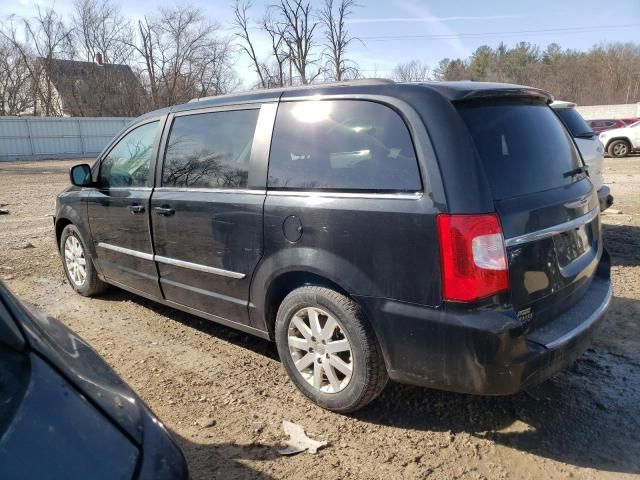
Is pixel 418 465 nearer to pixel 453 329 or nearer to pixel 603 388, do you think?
pixel 453 329

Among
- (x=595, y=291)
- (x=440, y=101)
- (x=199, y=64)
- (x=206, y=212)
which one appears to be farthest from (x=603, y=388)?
(x=199, y=64)

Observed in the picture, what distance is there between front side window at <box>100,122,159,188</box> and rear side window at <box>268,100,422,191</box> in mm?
1531

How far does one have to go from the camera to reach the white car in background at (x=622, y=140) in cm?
1983

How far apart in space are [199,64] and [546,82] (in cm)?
4205

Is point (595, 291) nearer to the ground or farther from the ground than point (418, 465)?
farther from the ground

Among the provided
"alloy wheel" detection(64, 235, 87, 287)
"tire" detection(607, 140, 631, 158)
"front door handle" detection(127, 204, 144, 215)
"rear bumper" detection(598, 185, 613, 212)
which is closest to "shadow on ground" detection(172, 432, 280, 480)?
"front door handle" detection(127, 204, 144, 215)

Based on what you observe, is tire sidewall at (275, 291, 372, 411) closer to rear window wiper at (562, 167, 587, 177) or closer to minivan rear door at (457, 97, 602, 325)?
minivan rear door at (457, 97, 602, 325)

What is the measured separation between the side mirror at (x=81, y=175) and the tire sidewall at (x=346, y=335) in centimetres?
271

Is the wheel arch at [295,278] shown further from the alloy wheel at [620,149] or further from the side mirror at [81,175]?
the alloy wheel at [620,149]

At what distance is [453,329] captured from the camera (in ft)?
7.89

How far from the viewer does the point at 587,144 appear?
684cm

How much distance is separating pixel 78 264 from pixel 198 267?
2.36 metres

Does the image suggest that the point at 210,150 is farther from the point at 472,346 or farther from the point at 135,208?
the point at 472,346

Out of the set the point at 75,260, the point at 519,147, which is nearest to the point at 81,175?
the point at 75,260
